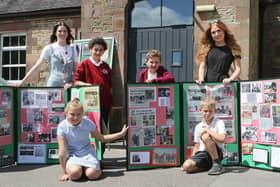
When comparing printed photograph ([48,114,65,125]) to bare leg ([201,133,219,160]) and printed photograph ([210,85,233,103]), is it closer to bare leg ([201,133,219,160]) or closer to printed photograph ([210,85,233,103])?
bare leg ([201,133,219,160])

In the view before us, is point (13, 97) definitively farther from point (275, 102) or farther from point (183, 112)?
point (275, 102)

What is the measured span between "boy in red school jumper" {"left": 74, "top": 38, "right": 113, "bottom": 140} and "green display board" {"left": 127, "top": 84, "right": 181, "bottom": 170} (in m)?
0.42

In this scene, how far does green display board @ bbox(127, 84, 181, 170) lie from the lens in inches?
183

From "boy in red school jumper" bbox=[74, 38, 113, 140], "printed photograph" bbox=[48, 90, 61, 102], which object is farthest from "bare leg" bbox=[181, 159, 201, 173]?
"printed photograph" bbox=[48, 90, 61, 102]

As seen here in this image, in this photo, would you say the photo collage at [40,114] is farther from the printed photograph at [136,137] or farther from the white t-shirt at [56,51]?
the printed photograph at [136,137]

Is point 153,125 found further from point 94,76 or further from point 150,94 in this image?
point 94,76

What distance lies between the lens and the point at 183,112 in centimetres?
483

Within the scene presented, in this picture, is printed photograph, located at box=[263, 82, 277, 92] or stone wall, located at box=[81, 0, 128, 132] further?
stone wall, located at box=[81, 0, 128, 132]

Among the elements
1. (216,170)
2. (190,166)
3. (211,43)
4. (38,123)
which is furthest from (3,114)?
(211,43)

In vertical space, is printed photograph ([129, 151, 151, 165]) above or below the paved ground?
above

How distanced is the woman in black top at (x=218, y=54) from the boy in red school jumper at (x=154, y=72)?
0.47 m

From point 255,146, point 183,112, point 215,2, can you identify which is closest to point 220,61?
point 183,112

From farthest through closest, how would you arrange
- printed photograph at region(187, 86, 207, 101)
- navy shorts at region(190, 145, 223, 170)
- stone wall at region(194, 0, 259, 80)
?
stone wall at region(194, 0, 259, 80)
printed photograph at region(187, 86, 207, 101)
navy shorts at region(190, 145, 223, 170)

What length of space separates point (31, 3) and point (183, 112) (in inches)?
314
